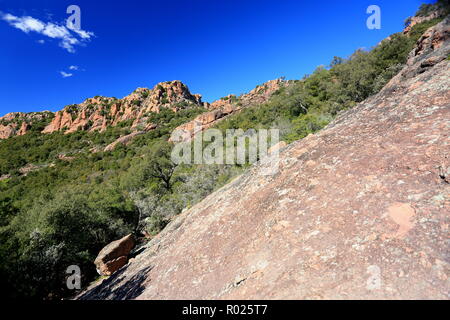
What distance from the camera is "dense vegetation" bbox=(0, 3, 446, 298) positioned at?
11.1m

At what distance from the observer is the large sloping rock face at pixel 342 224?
279 centimetres

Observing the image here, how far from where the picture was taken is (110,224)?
56.9 feet

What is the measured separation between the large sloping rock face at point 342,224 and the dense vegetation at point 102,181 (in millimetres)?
Answer: 7585

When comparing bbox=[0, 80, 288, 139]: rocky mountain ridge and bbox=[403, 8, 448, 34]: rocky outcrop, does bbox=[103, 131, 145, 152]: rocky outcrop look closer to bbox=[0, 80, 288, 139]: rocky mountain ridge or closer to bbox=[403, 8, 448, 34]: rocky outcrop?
bbox=[0, 80, 288, 139]: rocky mountain ridge

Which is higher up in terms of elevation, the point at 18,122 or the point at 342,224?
the point at 18,122

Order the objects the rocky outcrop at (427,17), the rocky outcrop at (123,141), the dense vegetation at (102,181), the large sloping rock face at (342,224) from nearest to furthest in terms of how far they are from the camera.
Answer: the large sloping rock face at (342,224), the dense vegetation at (102,181), the rocky outcrop at (427,17), the rocky outcrop at (123,141)

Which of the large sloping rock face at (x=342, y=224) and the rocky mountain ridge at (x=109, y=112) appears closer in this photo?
the large sloping rock face at (x=342, y=224)

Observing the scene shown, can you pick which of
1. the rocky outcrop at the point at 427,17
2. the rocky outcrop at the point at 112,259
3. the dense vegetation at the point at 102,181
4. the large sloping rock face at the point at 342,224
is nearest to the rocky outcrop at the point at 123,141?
the dense vegetation at the point at 102,181

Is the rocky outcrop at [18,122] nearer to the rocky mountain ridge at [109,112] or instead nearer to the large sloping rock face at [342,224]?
the rocky mountain ridge at [109,112]

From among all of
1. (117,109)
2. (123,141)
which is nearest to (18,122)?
(117,109)

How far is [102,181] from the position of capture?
3766cm

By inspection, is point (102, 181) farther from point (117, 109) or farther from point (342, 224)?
point (117, 109)

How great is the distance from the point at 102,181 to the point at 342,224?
41608 millimetres

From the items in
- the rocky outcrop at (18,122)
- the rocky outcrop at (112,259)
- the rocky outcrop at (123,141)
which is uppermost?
the rocky outcrop at (18,122)
